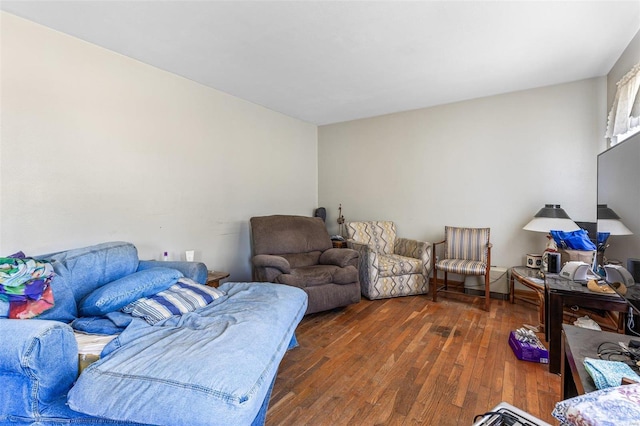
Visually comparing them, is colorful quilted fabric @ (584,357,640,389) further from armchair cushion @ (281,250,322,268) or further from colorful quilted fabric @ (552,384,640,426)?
armchair cushion @ (281,250,322,268)

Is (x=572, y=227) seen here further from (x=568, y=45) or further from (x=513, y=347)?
(x=568, y=45)

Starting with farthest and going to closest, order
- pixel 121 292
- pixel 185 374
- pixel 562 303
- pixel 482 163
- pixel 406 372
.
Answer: pixel 482 163 → pixel 406 372 → pixel 562 303 → pixel 121 292 → pixel 185 374

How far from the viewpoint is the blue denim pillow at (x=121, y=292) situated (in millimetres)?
1668

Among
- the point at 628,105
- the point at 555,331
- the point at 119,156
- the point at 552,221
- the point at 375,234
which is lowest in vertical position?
the point at 555,331

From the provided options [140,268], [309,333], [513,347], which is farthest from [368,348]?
[140,268]

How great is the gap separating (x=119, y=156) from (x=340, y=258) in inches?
92.5

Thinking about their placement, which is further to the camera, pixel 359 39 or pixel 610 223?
pixel 359 39

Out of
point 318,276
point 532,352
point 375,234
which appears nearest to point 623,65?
point 532,352

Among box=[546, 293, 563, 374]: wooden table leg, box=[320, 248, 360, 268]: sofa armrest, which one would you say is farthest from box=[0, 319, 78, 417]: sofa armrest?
box=[546, 293, 563, 374]: wooden table leg

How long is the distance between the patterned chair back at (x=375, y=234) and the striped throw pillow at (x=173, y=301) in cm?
236

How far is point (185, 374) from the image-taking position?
3.53 ft

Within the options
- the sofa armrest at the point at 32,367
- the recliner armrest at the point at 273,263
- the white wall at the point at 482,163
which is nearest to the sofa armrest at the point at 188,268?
the recliner armrest at the point at 273,263

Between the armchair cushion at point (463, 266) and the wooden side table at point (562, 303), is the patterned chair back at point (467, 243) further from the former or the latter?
the wooden side table at point (562, 303)

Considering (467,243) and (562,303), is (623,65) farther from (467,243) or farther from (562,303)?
(562,303)
